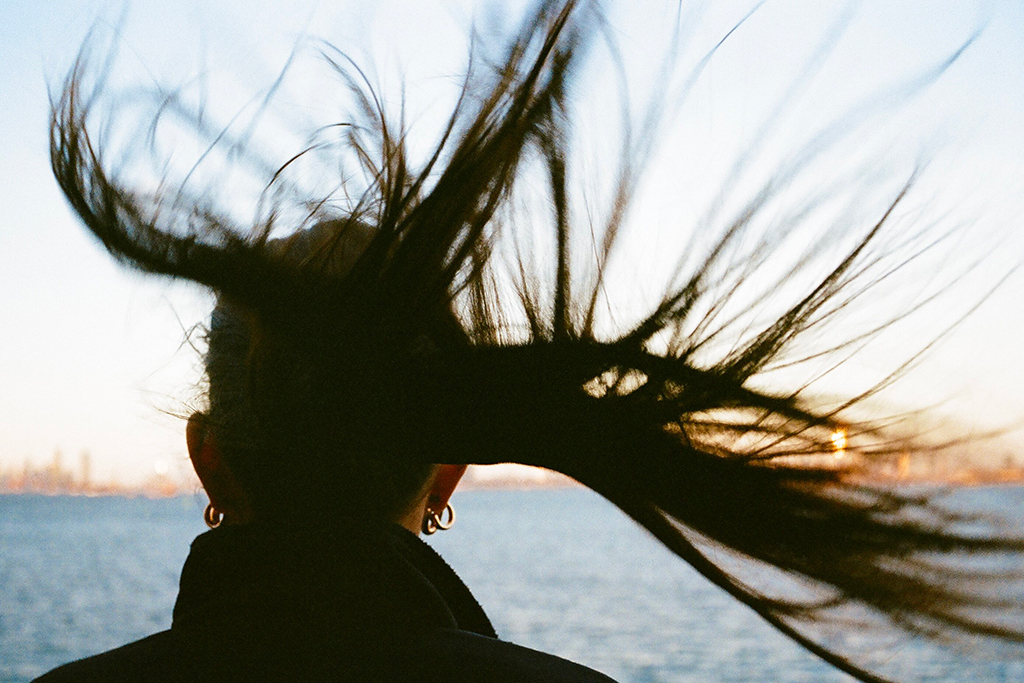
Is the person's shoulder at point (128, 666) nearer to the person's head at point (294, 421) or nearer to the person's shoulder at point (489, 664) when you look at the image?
the person's head at point (294, 421)

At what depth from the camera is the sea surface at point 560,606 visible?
20.0 meters

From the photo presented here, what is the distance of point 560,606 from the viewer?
98.8 feet

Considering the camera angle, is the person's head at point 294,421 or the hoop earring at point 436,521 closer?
the person's head at point 294,421

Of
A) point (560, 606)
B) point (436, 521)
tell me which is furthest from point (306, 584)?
point (560, 606)

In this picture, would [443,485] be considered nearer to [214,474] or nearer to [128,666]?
[214,474]

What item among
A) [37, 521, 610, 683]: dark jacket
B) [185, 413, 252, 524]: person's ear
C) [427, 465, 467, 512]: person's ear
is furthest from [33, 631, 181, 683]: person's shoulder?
[427, 465, 467, 512]: person's ear

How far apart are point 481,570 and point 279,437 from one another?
38746 millimetres

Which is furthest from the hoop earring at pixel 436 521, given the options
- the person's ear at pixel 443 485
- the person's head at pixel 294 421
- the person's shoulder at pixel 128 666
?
the person's shoulder at pixel 128 666

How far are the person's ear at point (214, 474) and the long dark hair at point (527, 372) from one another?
96 millimetres

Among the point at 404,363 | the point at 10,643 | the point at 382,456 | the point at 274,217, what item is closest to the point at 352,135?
the point at 274,217

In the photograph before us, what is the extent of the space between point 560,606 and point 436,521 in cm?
3023

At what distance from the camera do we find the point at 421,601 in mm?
1101

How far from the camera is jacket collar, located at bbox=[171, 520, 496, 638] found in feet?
3.46

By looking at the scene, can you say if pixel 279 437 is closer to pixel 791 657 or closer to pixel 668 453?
pixel 668 453
